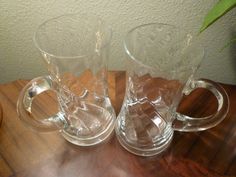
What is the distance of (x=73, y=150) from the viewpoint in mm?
437

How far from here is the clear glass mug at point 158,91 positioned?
386 millimetres

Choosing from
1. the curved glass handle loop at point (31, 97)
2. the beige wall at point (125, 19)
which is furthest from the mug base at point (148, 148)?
the beige wall at point (125, 19)

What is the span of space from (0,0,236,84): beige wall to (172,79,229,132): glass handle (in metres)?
0.18

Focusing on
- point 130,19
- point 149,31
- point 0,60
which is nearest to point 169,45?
point 149,31

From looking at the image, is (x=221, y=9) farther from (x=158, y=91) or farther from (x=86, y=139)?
(x=86, y=139)

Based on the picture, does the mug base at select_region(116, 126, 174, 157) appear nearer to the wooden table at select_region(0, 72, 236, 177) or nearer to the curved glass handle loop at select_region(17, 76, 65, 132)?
the wooden table at select_region(0, 72, 236, 177)

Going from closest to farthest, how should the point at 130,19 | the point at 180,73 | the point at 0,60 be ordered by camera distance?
the point at 180,73, the point at 130,19, the point at 0,60

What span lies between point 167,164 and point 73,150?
0.14 metres

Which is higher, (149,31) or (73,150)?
(149,31)

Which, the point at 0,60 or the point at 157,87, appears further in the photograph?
the point at 0,60

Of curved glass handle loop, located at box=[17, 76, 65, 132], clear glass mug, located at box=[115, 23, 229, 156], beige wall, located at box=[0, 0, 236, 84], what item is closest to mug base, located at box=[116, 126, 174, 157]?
clear glass mug, located at box=[115, 23, 229, 156]

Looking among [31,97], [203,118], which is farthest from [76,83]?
[203,118]

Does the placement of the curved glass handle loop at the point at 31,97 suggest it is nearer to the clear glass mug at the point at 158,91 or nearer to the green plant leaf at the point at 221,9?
the clear glass mug at the point at 158,91

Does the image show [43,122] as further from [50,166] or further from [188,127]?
[188,127]
